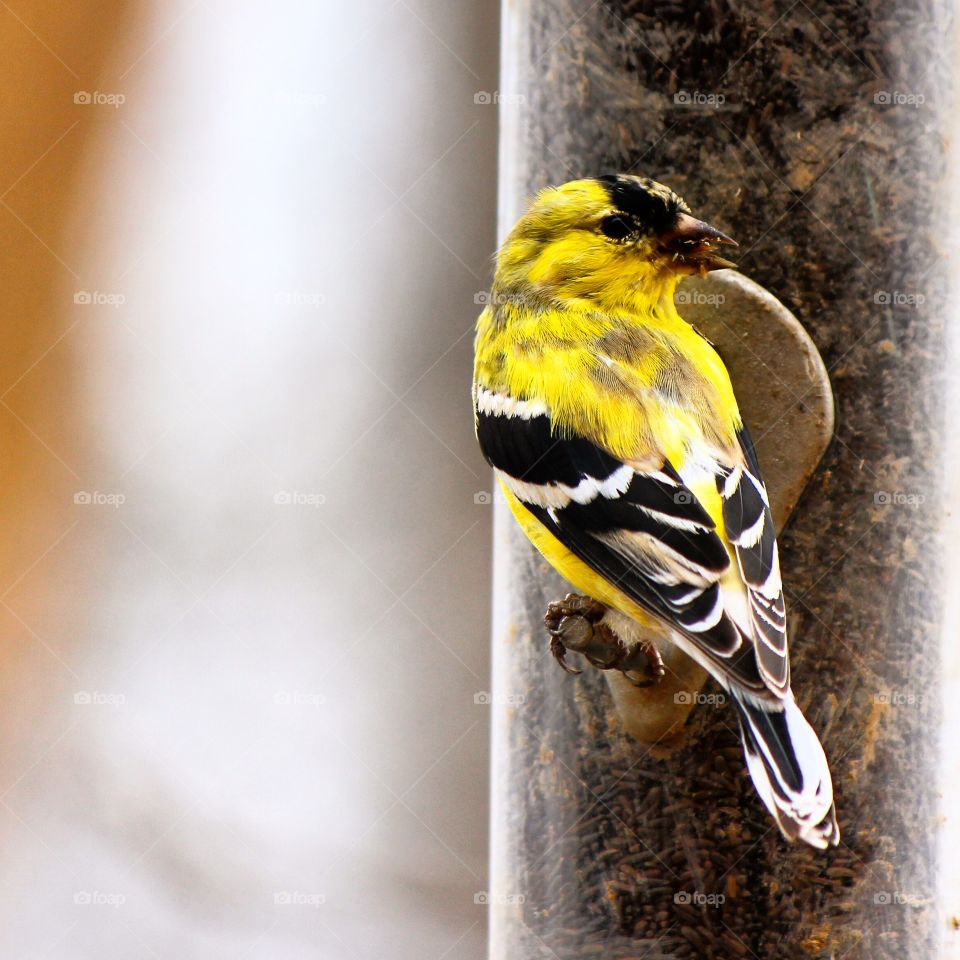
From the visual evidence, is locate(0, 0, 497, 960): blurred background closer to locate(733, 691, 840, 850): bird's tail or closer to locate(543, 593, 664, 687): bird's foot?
locate(543, 593, 664, 687): bird's foot

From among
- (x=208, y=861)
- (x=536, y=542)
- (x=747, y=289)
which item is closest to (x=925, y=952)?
(x=536, y=542)

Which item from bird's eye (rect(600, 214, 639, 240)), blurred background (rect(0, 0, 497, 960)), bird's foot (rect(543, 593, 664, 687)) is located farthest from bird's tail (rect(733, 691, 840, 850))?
blurred background (rect(0, 0, 497, 960))

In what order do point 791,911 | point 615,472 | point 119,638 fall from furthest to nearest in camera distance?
point 119,638 < point 791,911 < point 615,472

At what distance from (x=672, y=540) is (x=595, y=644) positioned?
234 millimetres

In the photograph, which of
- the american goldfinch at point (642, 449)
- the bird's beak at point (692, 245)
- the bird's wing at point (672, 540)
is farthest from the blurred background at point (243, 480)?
the bird's wing at point (672, 540)

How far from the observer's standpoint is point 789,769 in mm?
2055

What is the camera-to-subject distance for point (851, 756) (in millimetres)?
2520

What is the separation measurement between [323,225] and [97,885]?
2.63 metres

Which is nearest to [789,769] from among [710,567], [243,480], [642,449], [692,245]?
[710,567]

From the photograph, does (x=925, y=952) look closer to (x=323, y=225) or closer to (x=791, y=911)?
(x=791, y=911)

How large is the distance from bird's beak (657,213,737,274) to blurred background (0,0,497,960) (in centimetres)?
194

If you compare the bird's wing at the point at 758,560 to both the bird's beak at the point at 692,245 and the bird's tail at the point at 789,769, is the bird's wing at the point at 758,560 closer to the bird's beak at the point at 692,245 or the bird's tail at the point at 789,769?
the bird's tail at the point at 789,769

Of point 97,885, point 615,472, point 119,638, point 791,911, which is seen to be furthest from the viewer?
point 119,638

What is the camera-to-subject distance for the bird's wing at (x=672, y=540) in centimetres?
210
